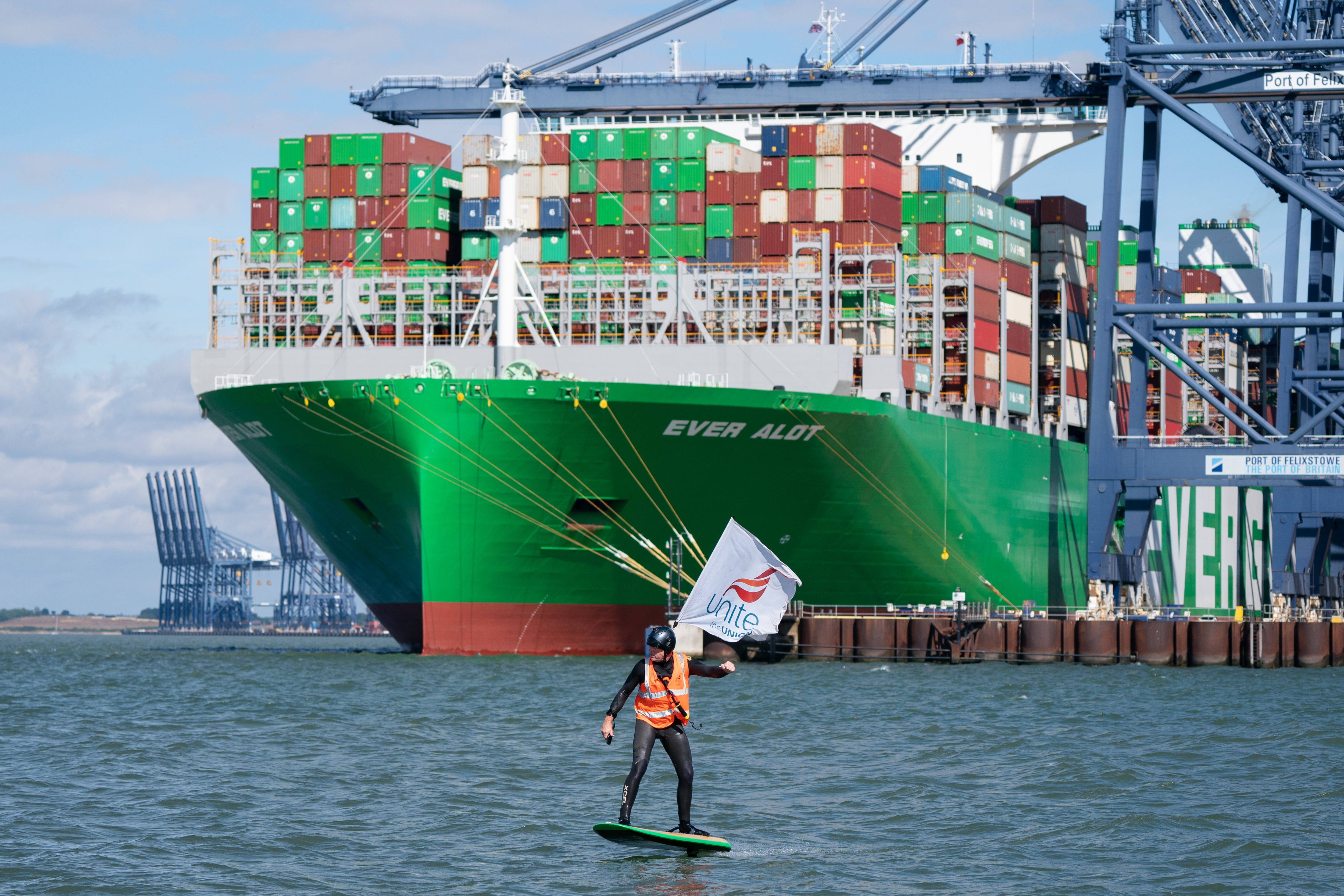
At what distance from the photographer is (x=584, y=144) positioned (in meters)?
47.8

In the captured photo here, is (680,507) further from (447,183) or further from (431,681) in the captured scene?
(447,183)

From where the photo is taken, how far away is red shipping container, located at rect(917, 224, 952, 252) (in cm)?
4928

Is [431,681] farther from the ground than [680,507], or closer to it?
closer to it

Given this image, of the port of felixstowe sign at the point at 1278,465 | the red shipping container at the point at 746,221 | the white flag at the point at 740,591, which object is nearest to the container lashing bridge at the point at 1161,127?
the port of felixstowe sign at the point at 1278,465

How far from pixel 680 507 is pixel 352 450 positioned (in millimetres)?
7667

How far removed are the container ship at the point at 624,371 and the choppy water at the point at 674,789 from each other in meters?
7.92

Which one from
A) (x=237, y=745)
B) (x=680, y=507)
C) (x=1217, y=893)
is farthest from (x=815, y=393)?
(x=1217, y=893)

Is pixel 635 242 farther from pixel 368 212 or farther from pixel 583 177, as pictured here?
pixel 368 212

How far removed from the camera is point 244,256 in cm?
4750

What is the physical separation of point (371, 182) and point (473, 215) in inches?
116

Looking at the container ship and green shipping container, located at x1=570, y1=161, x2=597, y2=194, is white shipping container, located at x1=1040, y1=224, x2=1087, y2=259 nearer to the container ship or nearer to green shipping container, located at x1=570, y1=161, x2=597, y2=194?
the container ship

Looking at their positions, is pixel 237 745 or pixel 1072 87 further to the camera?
pixel 1072 87

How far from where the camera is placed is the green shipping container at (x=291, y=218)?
4841 cm

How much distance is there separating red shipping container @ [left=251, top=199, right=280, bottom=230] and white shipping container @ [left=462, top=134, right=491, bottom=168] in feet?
17.6
